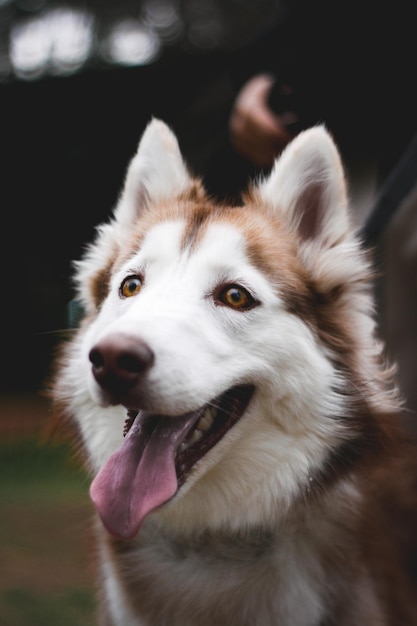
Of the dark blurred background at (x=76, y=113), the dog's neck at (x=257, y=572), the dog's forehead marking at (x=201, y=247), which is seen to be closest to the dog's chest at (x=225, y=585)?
the dog's neck at (x=257, y=572)

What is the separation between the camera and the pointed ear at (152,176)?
8.62 feet

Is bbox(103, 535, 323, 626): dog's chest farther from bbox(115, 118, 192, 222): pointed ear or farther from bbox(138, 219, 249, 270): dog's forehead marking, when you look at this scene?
bbox(115, 118, 192, 222): pointed ear

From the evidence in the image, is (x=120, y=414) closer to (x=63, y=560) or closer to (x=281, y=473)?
(x=281, y=473)

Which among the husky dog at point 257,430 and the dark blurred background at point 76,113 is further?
the dark blurred background at point 76,113

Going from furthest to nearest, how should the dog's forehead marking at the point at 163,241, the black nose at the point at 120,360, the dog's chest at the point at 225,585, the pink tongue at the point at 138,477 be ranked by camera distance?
the dog's forehead marking at the point at 163,241, the dog's chest at the point at 225,585, the pink tongue at the point at 138,477, the black nose at the point at 120,360

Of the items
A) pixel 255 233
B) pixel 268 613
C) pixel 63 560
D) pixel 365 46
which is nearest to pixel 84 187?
pixel 63 560

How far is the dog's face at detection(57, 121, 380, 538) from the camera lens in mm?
1880

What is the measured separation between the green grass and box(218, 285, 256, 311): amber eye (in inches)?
34.8

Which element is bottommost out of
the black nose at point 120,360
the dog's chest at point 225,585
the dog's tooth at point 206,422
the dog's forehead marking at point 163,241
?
the dog's chest at point 225,585

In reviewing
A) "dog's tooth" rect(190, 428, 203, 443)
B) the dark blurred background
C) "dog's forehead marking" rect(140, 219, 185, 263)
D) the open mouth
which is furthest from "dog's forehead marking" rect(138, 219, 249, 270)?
the dark blurred background

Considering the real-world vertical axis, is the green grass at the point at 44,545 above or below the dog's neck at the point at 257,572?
below

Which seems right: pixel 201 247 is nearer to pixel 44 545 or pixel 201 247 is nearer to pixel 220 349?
pixel 220 349

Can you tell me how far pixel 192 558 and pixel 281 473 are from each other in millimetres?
419

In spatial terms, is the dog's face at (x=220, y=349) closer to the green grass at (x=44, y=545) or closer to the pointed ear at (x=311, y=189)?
the pointed ear at (x=311, y=189)
